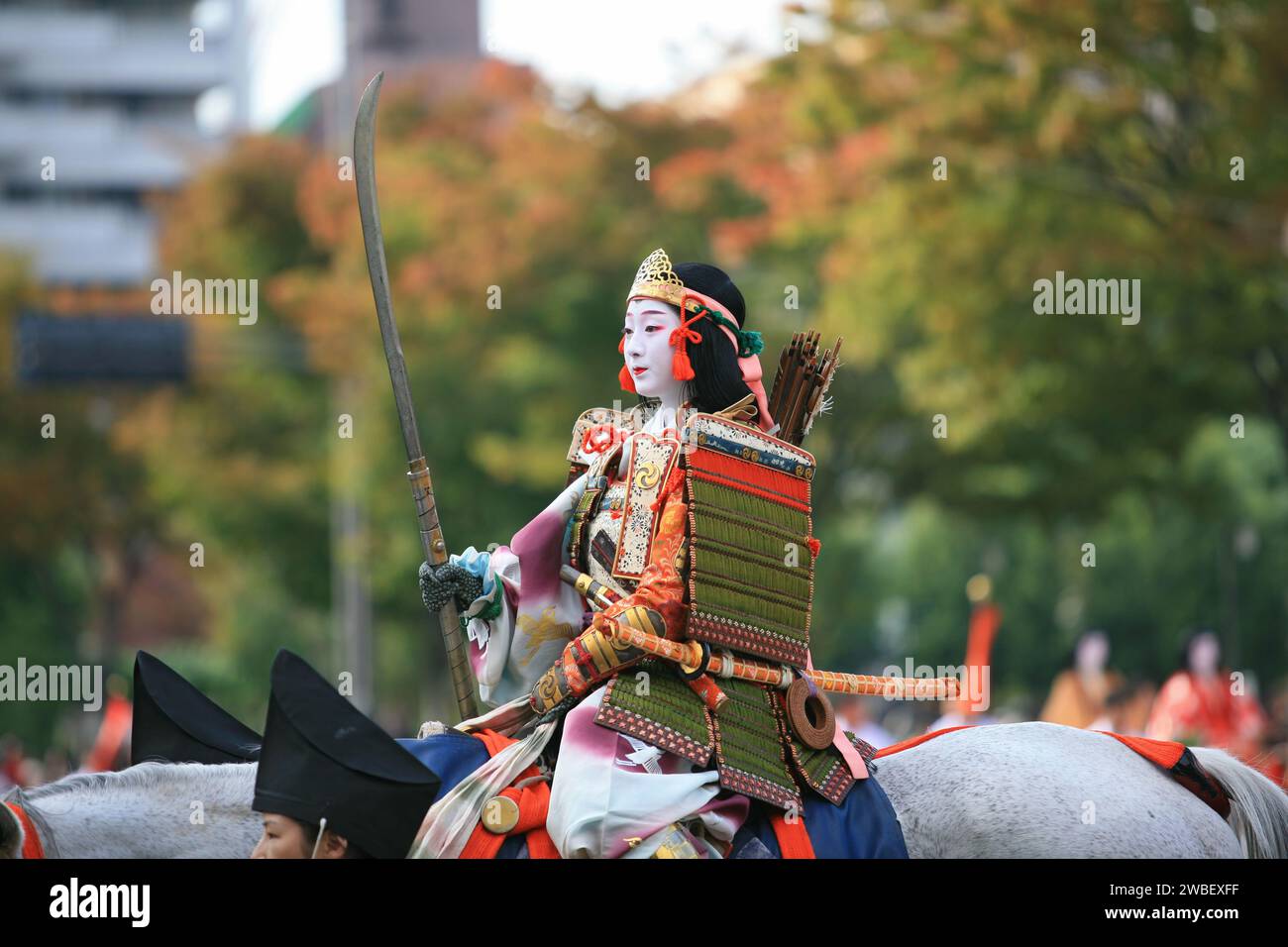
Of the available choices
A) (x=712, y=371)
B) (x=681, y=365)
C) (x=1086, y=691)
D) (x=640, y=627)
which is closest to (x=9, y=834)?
(x=640, y=627)

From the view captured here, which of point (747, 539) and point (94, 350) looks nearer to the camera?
point (747, 539)

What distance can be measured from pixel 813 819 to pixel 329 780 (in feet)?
5.23

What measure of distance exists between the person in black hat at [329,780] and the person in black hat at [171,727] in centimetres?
70

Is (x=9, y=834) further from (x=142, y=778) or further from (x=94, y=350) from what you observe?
(x=94, y=350)

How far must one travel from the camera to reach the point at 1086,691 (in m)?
14.9

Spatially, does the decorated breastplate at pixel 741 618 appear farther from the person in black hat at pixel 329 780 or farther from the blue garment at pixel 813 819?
the person in black hat at pixel 329 780

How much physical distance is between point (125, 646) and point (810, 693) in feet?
161

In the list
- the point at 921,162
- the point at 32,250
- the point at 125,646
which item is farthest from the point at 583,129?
the point at 125,646

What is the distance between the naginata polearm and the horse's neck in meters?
0.86

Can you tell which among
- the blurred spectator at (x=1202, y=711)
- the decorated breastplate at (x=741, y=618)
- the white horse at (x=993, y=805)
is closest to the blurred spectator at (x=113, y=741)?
the blurred spectator at (x=1202, y=711)

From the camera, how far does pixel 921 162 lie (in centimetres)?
1761

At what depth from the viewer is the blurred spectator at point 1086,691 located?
1441 cm

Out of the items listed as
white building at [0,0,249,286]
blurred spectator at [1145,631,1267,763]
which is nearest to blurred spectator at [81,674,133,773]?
blurred spectator at [1145,631,1267,763]
